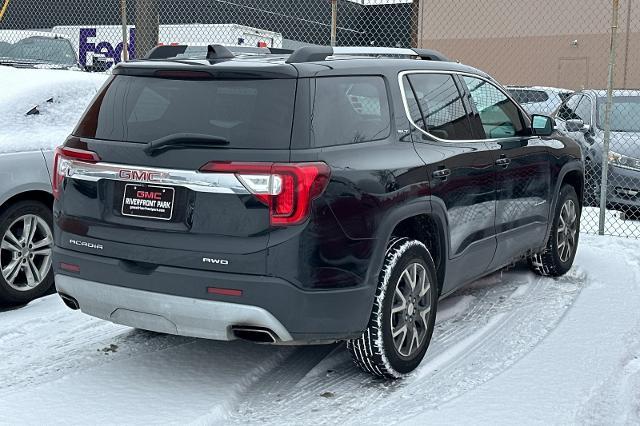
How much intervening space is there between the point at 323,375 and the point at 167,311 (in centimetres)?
107

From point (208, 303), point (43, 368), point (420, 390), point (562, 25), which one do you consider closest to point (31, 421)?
point (43, 368)

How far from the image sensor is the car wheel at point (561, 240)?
21.5ft

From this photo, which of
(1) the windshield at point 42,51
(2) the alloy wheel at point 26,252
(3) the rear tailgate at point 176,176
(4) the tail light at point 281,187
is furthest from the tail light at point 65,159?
(1) the windshield at point 42,51

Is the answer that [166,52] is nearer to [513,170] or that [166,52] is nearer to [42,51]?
[513,170]

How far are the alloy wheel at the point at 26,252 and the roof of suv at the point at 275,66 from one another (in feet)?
5.56

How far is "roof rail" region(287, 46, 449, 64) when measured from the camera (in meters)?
4.19

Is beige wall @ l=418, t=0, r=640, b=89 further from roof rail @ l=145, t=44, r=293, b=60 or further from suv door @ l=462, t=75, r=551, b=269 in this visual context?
roof rail @ l=145, t=44, r=293, b=60

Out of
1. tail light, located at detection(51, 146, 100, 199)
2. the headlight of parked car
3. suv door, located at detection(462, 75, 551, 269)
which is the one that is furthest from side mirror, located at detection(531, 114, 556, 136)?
the headlight of parked car

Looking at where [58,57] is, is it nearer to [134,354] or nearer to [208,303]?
[134,354]

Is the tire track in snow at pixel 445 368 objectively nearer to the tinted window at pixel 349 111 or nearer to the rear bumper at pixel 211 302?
the rear bumper at pixel 211 302

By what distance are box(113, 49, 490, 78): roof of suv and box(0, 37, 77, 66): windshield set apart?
21.5 feet

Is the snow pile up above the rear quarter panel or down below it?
above

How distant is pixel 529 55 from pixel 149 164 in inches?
1030

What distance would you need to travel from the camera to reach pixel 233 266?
12.2 ft
